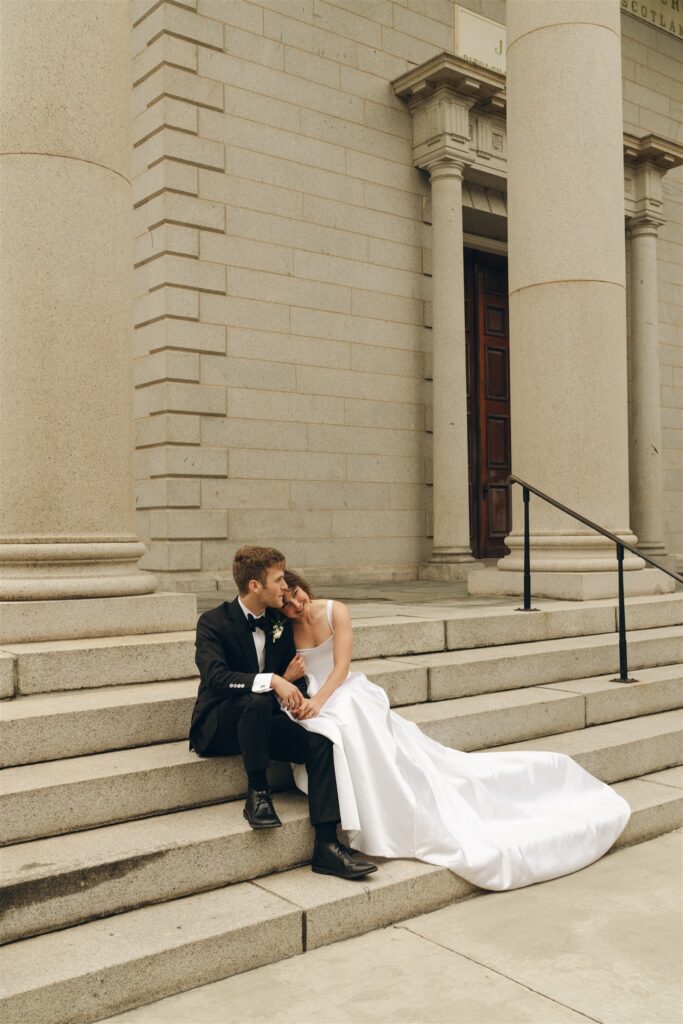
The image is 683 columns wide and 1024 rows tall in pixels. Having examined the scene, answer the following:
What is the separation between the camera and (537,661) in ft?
21.7

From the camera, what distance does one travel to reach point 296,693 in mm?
4348

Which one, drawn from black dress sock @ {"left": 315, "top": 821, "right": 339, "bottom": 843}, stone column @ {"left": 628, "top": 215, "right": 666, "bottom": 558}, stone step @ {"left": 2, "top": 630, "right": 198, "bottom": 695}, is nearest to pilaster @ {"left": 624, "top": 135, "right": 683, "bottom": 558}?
stone column @ {"left": 628, "top": 215, "right": 666, "bottom": 558}

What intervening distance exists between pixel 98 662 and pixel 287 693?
125 cm

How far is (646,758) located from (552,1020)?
3.05m

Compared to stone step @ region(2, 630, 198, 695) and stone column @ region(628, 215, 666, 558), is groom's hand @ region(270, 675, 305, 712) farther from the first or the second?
stone column @ region(628, 215, 666, 558)

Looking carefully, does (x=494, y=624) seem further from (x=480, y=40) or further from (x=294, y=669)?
(x=480, y=40)

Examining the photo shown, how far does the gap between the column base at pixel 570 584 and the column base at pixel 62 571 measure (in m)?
4.11

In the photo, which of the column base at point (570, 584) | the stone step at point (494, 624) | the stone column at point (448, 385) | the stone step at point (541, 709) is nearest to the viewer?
the stone step at point (541, 709)

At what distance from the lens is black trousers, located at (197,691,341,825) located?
422 cm

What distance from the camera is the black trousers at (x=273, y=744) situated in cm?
422

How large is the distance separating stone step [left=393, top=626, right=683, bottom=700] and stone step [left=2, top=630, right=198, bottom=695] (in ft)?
4.74

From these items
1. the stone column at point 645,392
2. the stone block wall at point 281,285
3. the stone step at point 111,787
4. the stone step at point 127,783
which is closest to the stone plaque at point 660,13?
the stone column at point 645,392

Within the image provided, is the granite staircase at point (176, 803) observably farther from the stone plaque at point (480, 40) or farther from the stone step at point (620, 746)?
the stone plaque at point (480, 40)

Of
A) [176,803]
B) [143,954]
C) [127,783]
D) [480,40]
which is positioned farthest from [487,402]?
[143,954]
